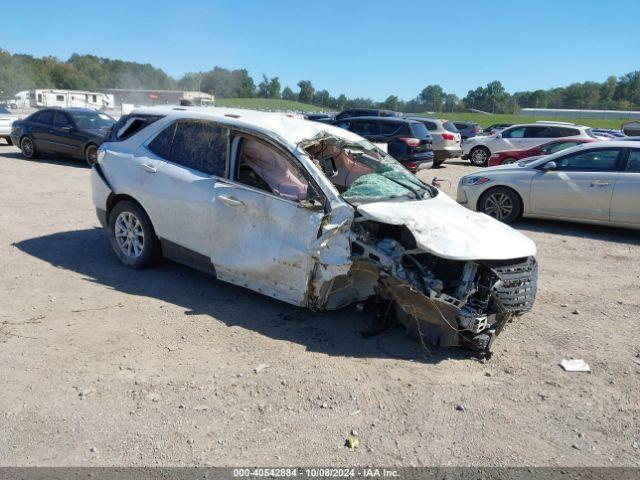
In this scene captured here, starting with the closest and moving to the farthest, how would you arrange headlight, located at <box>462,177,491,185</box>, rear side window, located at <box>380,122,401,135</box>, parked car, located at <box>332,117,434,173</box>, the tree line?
headlight, located at <box>462,177,491,185</box> → parked car, located at <box>332,117,434,173</box> → rear side window, located at <box>380,122,401,135</box> → the tree line

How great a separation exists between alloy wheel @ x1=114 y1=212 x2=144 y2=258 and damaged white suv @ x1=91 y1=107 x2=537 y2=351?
2 centimetres

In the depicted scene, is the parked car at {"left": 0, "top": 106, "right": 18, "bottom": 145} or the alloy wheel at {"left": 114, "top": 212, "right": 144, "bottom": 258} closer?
the alloy wheel at {"left": 114, "top": 212, "right": 144, "bottom": 258}

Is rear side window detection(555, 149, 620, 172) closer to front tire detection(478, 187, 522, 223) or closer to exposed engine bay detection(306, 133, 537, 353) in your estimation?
front tire detection(478, 187, 522, 223)

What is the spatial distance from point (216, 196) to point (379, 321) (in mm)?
1873

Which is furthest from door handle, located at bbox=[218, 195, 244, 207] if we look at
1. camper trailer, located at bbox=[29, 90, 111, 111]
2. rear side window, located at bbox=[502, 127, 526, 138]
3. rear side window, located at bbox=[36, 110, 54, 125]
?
camper trailer, located at bbox=[29, 90, 111, 111]

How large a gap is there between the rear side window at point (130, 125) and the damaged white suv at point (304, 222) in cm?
2

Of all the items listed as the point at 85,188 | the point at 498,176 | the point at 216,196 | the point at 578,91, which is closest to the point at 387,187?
the point at 216,196

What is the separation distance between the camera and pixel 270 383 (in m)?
3.75

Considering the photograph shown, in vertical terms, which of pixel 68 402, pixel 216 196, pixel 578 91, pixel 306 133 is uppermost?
pixel 578 91

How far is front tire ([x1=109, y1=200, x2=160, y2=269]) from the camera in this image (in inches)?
221

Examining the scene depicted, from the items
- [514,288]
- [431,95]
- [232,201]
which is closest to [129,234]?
[232,201]

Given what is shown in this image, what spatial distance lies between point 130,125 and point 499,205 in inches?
249

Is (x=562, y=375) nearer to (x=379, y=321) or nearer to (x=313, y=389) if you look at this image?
(x=379, y=321)

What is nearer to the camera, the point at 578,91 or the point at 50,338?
the point at 50,338
